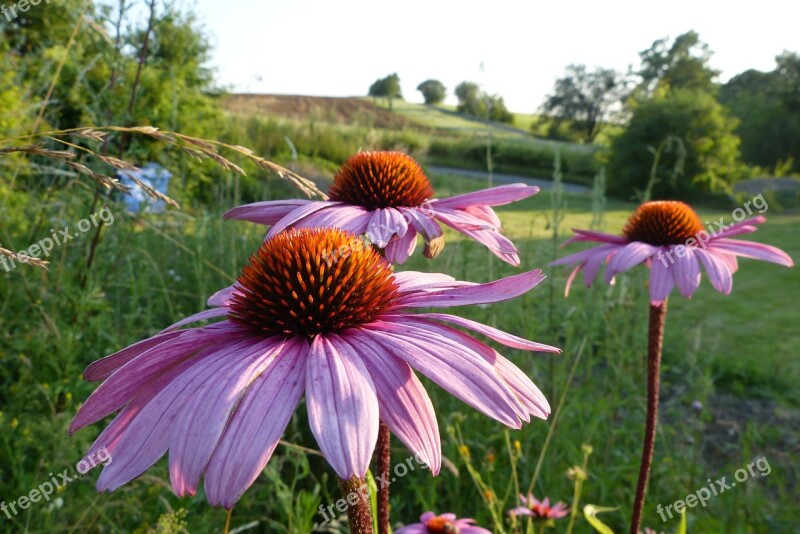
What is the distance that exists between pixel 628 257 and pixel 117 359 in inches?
46.7

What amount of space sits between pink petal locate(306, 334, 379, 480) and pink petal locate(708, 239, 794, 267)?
47.2 inches

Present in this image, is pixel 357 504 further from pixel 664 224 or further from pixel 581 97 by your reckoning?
pixel 581 97

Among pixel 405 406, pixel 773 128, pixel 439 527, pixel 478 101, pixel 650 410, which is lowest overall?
pixel 439 527

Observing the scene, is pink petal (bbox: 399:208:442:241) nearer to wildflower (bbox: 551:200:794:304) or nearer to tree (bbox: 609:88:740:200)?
wildflower (bbox: 551:200:794:304)

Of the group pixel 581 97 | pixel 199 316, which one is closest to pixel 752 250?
pixel 199 316

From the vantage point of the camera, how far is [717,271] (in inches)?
55.6

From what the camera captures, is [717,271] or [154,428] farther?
[717,271]

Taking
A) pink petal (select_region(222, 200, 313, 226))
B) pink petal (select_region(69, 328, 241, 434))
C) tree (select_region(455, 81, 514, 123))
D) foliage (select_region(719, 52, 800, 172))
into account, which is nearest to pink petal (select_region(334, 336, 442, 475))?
pink petal (select_region(69, 328, 241, 434))

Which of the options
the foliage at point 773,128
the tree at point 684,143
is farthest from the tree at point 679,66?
the tree at point 684,143

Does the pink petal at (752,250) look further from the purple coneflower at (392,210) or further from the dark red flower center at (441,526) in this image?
the dark red flower center at (441,526)

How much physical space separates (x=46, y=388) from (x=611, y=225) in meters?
7.81

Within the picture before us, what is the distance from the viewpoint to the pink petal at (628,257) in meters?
1.46

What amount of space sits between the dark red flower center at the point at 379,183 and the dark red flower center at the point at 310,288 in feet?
1.56

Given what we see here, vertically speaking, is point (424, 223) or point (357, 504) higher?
point (424, 223)
